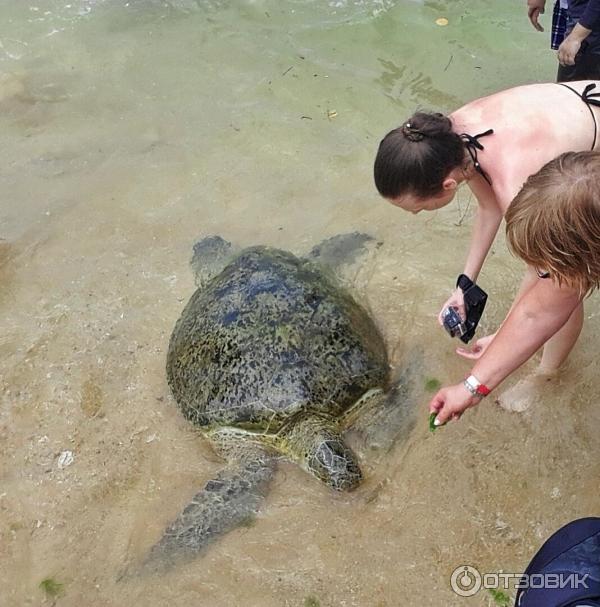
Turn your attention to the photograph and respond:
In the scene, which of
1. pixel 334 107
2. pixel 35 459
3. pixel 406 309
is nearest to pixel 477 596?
pixel 406 309

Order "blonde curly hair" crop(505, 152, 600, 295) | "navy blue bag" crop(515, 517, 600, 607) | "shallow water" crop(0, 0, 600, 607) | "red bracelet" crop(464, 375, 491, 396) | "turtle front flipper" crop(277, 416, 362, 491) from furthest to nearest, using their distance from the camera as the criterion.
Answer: "turtle front flipper" crop(277, 416, 362, 491)
"shallow water" crop(0, 0, 600, 607)
"red bracelet" crop(464, 375, 491, 396)
"blonde curly hair" crop(505, 152, 600, 295)
"navy blue bag" crop(515, 517, 600, 607)

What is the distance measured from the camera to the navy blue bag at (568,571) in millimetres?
1160

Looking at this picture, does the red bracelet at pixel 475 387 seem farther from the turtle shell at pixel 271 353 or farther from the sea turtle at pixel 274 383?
the turtle shell at pixel 271 353

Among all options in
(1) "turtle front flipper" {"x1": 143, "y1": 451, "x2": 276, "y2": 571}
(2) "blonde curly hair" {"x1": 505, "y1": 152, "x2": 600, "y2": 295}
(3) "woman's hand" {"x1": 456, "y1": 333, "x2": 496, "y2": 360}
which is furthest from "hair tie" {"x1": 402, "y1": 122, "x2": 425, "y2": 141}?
(1) "turtle front flipper" {"x1": 143, "y1": 451, "x2": 276, "y2": 571}

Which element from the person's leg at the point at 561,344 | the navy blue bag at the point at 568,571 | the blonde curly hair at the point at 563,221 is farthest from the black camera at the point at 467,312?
the navy blue bag at the point at 568,571

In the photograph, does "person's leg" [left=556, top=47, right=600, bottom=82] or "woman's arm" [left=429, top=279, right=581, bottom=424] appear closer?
"woman's arm" [left=429, top=279, right=581, bottom=424]

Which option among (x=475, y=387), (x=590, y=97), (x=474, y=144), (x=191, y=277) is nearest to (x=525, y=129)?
(x=474, y=144)

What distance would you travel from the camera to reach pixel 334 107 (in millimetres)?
4574

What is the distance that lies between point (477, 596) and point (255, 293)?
1.49 m

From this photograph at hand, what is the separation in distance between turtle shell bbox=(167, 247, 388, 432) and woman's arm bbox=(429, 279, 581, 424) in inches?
30.4

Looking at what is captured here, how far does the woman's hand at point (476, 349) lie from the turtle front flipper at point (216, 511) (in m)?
0.97

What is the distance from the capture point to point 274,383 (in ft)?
8.71

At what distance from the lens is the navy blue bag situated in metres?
1.16

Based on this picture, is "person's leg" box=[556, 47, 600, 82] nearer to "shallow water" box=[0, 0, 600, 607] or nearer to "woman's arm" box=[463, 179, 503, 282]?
"shallow water" box=[0, 0, 600, 607]
